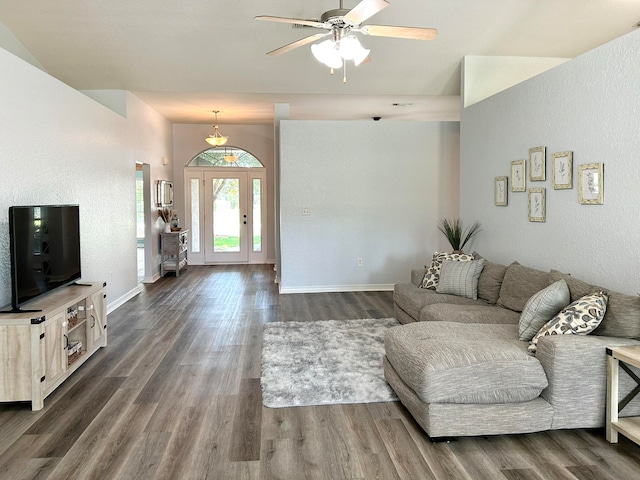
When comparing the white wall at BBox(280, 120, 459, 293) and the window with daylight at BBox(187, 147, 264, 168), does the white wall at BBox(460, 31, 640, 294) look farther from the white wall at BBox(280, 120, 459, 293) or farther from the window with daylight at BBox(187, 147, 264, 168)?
the window with daylight at BBox(187, 147, 264, 168)

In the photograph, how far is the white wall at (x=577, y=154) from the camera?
10.5ft

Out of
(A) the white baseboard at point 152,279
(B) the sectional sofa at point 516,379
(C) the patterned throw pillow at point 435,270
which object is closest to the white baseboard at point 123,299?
(A) the white baseboard at point 152,279

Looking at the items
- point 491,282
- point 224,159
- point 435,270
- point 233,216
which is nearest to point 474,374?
point 491,282

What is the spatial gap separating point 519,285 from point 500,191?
1.31 metres

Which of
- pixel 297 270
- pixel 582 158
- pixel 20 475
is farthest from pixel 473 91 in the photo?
pixel 20 475

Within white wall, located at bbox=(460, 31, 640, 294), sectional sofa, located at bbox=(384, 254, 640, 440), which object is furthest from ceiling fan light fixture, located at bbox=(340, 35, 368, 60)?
sectional sofa, located at bbox=(384, 254, 640, 440)

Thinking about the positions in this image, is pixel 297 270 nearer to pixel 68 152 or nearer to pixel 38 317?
pixel 68 152

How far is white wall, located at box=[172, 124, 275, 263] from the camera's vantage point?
980 cm

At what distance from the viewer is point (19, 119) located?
370 cm

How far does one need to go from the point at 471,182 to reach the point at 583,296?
2.74 m

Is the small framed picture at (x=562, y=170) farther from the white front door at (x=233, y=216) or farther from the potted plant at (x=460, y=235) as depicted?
the white front door at (x=233, y=216)

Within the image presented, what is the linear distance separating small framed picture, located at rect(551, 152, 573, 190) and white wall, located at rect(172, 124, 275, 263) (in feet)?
22.6

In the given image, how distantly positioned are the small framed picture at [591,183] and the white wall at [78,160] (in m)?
4.39

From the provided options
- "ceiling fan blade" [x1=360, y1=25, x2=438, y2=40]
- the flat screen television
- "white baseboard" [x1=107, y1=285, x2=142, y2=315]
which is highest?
"ceiling fan blade" [x1=360, y1=25, x2=438, y2=40]
